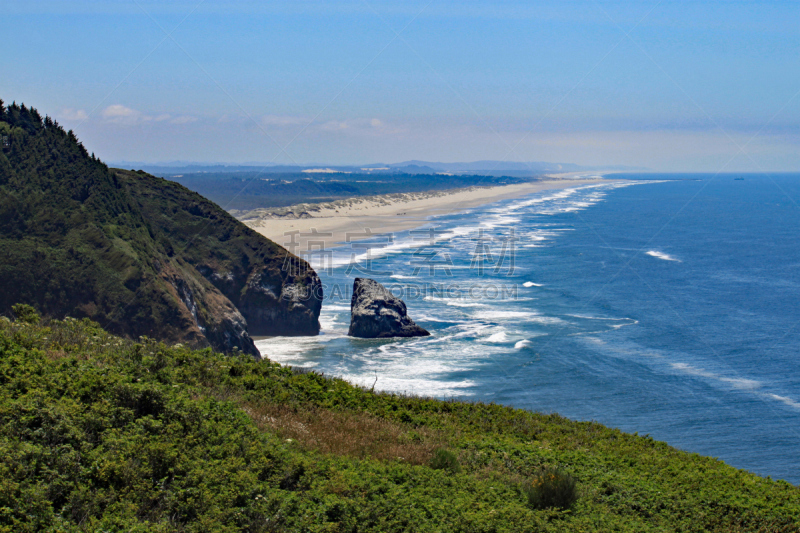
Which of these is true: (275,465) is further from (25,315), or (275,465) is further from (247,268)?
(247,268)

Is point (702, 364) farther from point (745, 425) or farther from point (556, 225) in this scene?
point (556, 225)

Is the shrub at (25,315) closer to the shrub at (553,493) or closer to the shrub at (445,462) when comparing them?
the shrub at (445,462)

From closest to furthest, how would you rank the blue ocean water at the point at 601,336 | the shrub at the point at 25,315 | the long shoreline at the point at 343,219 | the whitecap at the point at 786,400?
1. the shrub at the point at 25,315
2. the blue ocean water at the point at 601,336
3. the whitecap at the point at 786,400
4. the long shoreline at the point at 343,219

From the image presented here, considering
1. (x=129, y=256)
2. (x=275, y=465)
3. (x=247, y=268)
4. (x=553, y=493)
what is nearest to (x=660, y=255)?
(x=247, y=268)

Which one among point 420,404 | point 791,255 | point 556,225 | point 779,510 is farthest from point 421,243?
point 779,510

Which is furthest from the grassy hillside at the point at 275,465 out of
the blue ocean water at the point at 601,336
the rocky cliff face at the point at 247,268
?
the rocky cliff face at the point at 247,268

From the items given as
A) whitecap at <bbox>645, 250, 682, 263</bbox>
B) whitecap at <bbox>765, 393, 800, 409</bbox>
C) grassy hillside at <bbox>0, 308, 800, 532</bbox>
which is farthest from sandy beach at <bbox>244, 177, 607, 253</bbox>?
grassy hillside at <bbox>0, 308, 800, 532</bbox>
